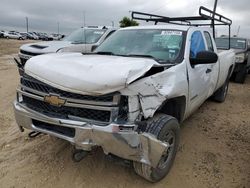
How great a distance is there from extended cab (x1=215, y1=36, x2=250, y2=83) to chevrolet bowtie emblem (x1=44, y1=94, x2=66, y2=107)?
326 inches

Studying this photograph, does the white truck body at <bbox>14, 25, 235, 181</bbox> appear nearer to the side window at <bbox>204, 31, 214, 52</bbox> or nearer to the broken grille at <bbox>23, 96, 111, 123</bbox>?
the broken grille at <bbox>23, 96, 111, 123</bbox>

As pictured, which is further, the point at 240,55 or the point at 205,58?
the point at 240,55

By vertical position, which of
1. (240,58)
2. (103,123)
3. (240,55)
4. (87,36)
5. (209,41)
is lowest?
(103,123)

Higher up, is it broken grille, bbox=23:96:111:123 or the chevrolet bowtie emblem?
the chevrolet bowtie emblem

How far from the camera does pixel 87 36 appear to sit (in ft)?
30.1

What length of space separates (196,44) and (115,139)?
247cm

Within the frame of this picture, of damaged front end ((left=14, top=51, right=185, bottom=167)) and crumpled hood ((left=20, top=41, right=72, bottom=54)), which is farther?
crumpled hood ((left=20, top=41, right=72, bottom=54))

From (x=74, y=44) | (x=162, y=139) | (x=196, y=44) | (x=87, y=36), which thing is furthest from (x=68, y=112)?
(x=87, y=36)

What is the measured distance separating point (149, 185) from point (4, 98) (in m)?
4.81

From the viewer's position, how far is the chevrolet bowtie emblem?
2904mm

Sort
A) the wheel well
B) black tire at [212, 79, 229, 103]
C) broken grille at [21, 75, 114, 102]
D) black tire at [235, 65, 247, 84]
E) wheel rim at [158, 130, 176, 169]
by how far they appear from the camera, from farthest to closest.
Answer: black tire at [235, 65, 247, 84]
black tire at [212, 79, 229, 103]
the wheel well
wheel rim at [158, 130, 176, 169]
broken grille at [21, 75, 114, 102]

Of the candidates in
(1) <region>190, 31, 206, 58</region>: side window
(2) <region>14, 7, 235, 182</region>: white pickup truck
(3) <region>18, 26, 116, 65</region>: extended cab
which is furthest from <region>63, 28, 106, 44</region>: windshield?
(2) <region>14, 7, 235, 182</region>: white pickup truck

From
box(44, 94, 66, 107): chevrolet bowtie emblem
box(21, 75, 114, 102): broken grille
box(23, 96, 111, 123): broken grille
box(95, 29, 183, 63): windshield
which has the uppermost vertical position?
box(95, 29, 183, 63): windshield

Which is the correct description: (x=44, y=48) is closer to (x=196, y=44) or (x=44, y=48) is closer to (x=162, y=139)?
→ (x=196, y=44)
